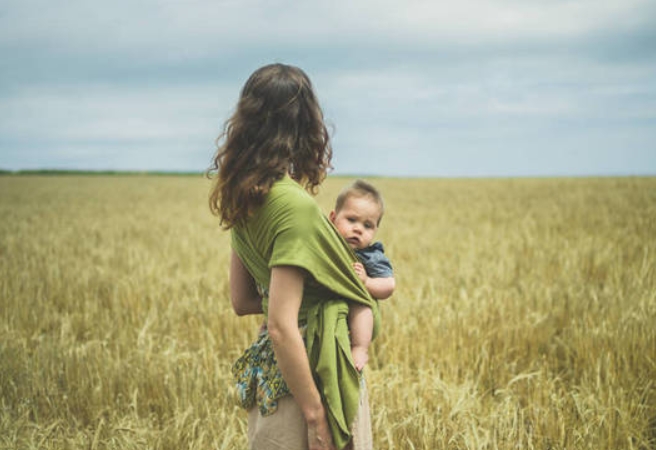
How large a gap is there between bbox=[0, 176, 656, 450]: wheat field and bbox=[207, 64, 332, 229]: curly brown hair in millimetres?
1486

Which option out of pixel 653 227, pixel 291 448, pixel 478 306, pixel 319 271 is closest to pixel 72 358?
pixel 291 448

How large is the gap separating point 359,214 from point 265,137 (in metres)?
0.47

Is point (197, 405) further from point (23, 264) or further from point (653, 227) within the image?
point (653, 227)

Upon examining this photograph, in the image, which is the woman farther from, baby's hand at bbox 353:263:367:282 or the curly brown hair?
baby's hand at bbox 353:263:367:282

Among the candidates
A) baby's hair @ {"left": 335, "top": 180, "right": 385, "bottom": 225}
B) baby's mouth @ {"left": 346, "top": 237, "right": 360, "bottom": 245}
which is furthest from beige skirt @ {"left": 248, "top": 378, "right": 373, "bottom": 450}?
baby's hair @ {"left": 335, "top": 180, "right": 385, "bottom": 225}

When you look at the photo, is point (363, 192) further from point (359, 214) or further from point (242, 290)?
point (242, 290)

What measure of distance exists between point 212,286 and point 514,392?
3202 millimetres

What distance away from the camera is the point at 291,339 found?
4.29 ft

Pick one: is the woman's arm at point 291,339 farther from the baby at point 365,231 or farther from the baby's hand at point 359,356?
the baby at point 365,231

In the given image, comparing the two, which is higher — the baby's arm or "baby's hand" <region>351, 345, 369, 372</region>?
Answer: the baby's arm

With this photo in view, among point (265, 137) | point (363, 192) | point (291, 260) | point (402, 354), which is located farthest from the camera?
point (402, 354)

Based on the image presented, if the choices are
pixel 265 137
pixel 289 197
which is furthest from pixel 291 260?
pixel 265 137

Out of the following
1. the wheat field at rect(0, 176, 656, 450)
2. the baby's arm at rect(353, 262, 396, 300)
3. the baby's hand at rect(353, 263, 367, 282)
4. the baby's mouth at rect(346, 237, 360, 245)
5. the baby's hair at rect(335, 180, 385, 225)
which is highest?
the baby's hair at rect(335, 180, 385, 225)

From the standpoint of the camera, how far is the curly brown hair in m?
1.36
